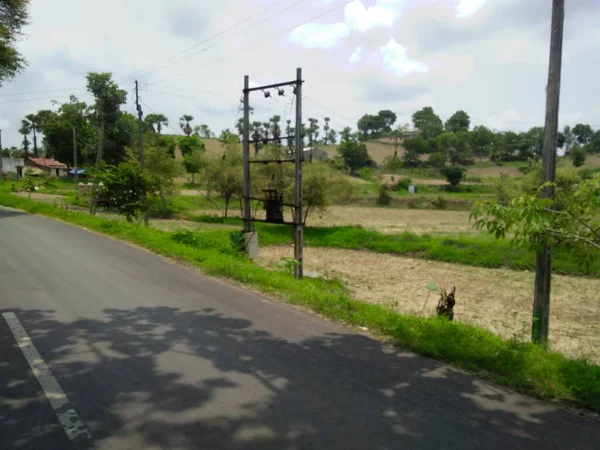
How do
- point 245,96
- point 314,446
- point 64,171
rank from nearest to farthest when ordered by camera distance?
1. point 314,446
2. point 245,96
3. point 64,171

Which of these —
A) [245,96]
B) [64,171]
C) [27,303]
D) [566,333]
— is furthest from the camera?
[64,171]

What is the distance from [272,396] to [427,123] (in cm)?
15057

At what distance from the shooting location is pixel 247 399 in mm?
4312

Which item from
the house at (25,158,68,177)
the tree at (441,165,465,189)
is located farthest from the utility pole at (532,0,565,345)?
the house at (25,158,68,177)

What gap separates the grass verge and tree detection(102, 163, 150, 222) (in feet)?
30.1

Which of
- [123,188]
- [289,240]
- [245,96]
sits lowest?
[289,240]

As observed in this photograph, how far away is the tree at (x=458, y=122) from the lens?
14250 centimetres

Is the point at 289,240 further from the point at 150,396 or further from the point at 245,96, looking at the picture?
the point at 150,396

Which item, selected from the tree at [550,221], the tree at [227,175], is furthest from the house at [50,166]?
the tree at [550,221]

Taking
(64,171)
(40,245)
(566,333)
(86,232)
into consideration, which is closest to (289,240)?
(86,232)

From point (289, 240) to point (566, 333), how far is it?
19.3m

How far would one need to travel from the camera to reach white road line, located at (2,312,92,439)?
371cm

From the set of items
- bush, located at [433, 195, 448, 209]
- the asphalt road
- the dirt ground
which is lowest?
the dirt ground

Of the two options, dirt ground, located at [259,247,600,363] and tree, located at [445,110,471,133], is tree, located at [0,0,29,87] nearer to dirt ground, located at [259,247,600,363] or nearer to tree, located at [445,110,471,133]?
dirt ground, located at [259,247,600,363]
